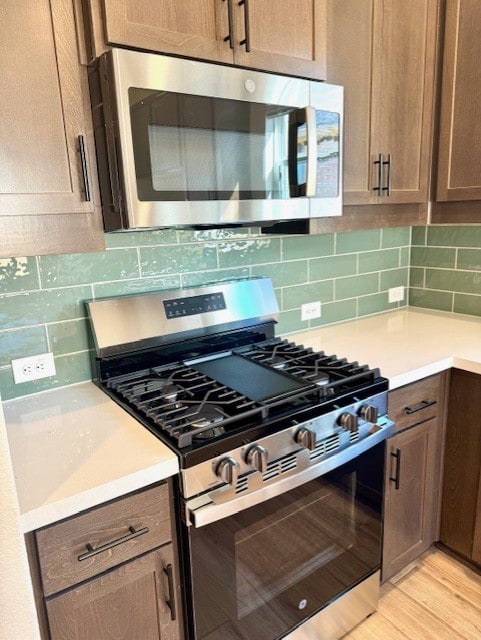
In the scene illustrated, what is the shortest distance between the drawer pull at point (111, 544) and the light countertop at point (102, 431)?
4.3 inches

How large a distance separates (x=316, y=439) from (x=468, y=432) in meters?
0.76

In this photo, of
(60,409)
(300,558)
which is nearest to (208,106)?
(60,409)

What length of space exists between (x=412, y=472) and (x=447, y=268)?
41.0 inches

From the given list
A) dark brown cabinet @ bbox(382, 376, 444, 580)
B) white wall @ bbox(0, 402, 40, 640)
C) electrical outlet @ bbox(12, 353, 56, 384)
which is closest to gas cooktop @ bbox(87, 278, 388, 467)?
electrical outlet @ bbox(12, 353, 56, 384)

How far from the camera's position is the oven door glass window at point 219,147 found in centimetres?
113

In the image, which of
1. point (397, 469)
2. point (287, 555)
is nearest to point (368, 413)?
point (397, 469)

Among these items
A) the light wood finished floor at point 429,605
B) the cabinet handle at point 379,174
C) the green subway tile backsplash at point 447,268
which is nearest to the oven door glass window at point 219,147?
the cabinet handle at point 379,174

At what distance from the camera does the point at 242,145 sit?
4.18ft

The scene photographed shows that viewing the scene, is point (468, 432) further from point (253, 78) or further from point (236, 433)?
point (253, 78)

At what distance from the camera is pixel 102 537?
3.29ft

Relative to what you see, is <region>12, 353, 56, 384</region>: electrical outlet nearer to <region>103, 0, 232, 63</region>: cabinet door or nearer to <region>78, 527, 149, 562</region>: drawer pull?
<region>78, 527, 149, 562</region>: drawer pull

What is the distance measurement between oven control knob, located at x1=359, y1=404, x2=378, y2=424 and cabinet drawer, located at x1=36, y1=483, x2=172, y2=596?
62 centimetres

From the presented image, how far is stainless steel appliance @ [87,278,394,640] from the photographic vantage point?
113cm

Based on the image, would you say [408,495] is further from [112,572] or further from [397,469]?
[112,572]
